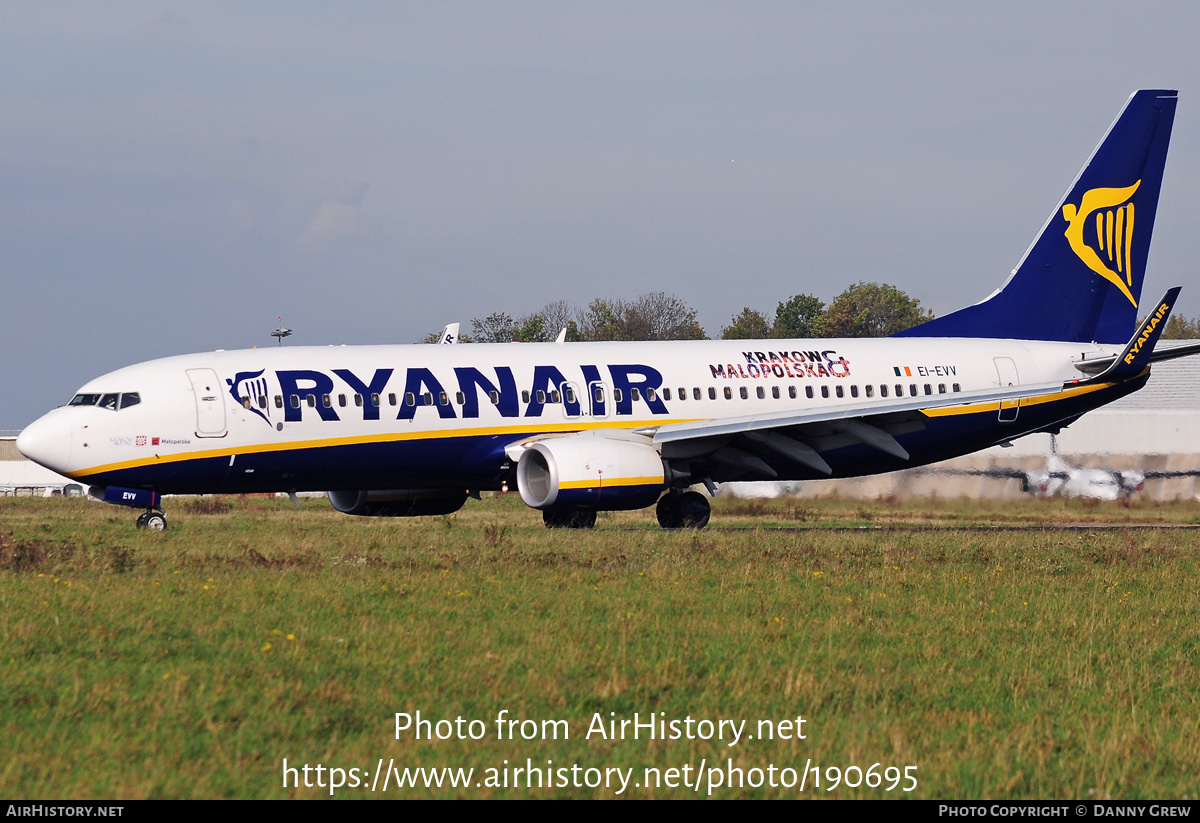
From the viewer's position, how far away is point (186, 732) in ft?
28.3

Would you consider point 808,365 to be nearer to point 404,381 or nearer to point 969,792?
point 404,381

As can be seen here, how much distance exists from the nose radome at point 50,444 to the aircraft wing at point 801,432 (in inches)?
443

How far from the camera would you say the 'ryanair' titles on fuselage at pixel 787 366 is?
30203 millimetres

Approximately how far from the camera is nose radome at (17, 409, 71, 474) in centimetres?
2448

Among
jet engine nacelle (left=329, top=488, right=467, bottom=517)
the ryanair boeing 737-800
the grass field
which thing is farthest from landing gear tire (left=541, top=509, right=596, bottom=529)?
the grass field

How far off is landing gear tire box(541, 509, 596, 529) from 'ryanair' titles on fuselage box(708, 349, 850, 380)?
431cm

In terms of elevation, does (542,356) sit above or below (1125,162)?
below

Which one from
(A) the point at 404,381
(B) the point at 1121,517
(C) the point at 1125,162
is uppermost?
(C) the point at 1125,162

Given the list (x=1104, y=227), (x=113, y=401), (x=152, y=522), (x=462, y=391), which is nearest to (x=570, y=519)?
(x=462, y=391)

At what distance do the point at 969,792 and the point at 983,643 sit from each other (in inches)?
207

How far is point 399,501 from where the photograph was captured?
2948 cm

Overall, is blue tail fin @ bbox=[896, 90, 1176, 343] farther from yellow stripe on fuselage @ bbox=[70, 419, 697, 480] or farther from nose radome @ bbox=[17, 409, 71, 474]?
nose radome @ bbox=[17, 409, 71, 474]
